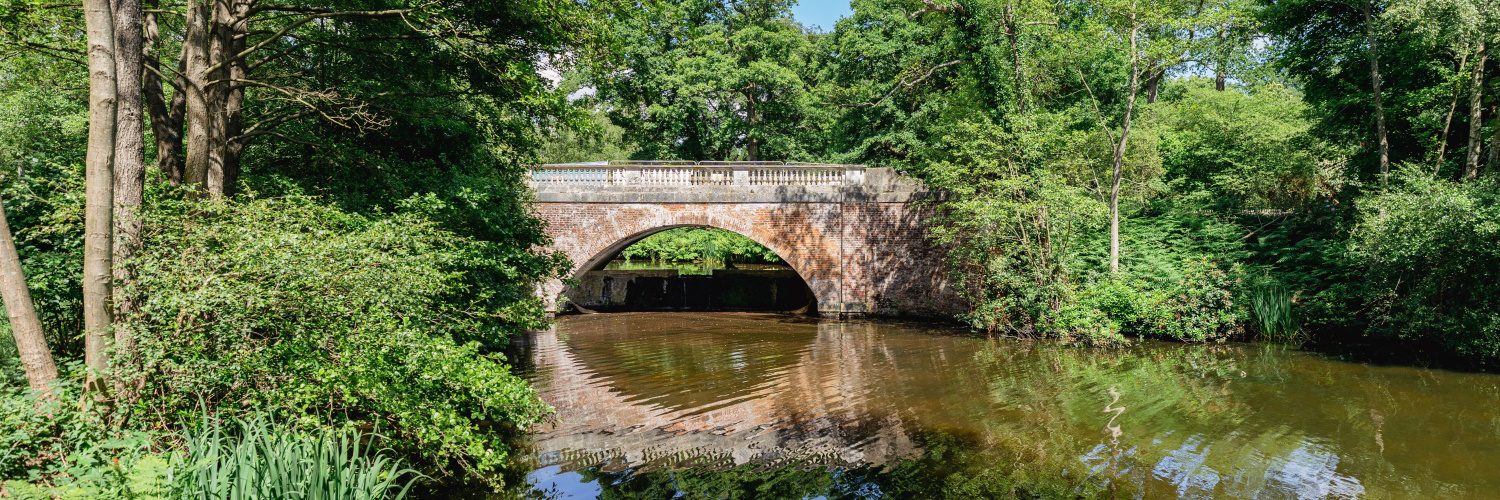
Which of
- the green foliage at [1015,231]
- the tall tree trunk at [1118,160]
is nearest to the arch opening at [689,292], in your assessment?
the green foliage at [1015,231]

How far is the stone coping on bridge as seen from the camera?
17156 millimetres

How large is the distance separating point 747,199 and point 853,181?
231 cm

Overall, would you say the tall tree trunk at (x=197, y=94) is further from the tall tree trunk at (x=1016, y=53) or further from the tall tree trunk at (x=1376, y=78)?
the tall tree trunk at (x=1376, y=78)

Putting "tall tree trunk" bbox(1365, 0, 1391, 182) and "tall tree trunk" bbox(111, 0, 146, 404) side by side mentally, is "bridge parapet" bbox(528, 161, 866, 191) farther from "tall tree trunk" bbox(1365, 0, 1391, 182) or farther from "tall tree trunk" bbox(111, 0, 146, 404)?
"tall tree trunk" bbox(111, 0, 146, 404)

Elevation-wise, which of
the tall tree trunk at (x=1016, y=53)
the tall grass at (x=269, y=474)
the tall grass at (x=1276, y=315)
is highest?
the tall tree trunk at (x=1016, y=53)

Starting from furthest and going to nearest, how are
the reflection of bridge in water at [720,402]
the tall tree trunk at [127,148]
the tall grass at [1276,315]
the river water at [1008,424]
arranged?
the tall grass at [1276,315] → the reflection of bridge in water at [720,402] → the river water at [1008,424] → the tall tree trunk at [127,148]

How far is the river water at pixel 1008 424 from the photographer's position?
663 cm

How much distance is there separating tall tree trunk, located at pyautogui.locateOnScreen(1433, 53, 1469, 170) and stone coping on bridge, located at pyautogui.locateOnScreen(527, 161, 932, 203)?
907 centimetres

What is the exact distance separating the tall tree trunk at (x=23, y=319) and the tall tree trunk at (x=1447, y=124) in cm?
1664

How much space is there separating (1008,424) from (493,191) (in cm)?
632

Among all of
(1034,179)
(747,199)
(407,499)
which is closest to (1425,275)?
(1034,179)

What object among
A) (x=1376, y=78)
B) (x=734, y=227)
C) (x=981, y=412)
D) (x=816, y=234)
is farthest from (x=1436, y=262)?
(x=734, y=227)

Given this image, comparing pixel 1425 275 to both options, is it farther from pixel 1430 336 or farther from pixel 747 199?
pixel 747 199

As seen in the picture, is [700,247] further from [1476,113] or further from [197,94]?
[197,94]
